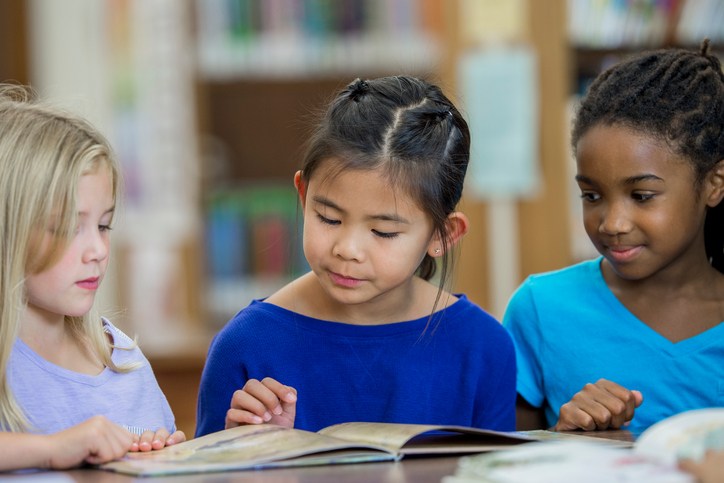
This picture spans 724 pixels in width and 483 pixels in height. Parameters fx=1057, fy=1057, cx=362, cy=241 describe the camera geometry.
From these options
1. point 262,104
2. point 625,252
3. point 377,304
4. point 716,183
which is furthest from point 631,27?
point 377,304

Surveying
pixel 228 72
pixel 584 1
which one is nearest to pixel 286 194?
pixel 228 72

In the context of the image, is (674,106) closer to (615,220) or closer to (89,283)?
(615,220)

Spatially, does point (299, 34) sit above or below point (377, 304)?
above

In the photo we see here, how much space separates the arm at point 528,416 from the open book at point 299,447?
0.45 metres

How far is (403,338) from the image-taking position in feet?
4.65

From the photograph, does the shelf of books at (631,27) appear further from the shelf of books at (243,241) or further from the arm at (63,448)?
the arm at (63,448)

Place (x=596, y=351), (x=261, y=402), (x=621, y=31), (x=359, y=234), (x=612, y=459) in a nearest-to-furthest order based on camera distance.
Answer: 1. (x=612, y=459)
2. (x=261, y=402)
3. (x=359, y=234)
4. (x=596, y=351)
5. (x=621, y=31)

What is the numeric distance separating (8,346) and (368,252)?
426 mm

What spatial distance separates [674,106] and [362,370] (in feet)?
1.82

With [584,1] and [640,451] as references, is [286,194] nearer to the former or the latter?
[584,1]

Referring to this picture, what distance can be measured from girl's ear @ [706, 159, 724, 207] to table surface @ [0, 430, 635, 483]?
693 mm

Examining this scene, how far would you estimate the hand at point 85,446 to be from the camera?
0.95 meters

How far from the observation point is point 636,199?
1397mm

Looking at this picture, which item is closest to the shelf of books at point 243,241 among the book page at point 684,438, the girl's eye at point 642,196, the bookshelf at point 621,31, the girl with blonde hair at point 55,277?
the bookshelf at point 621,31
